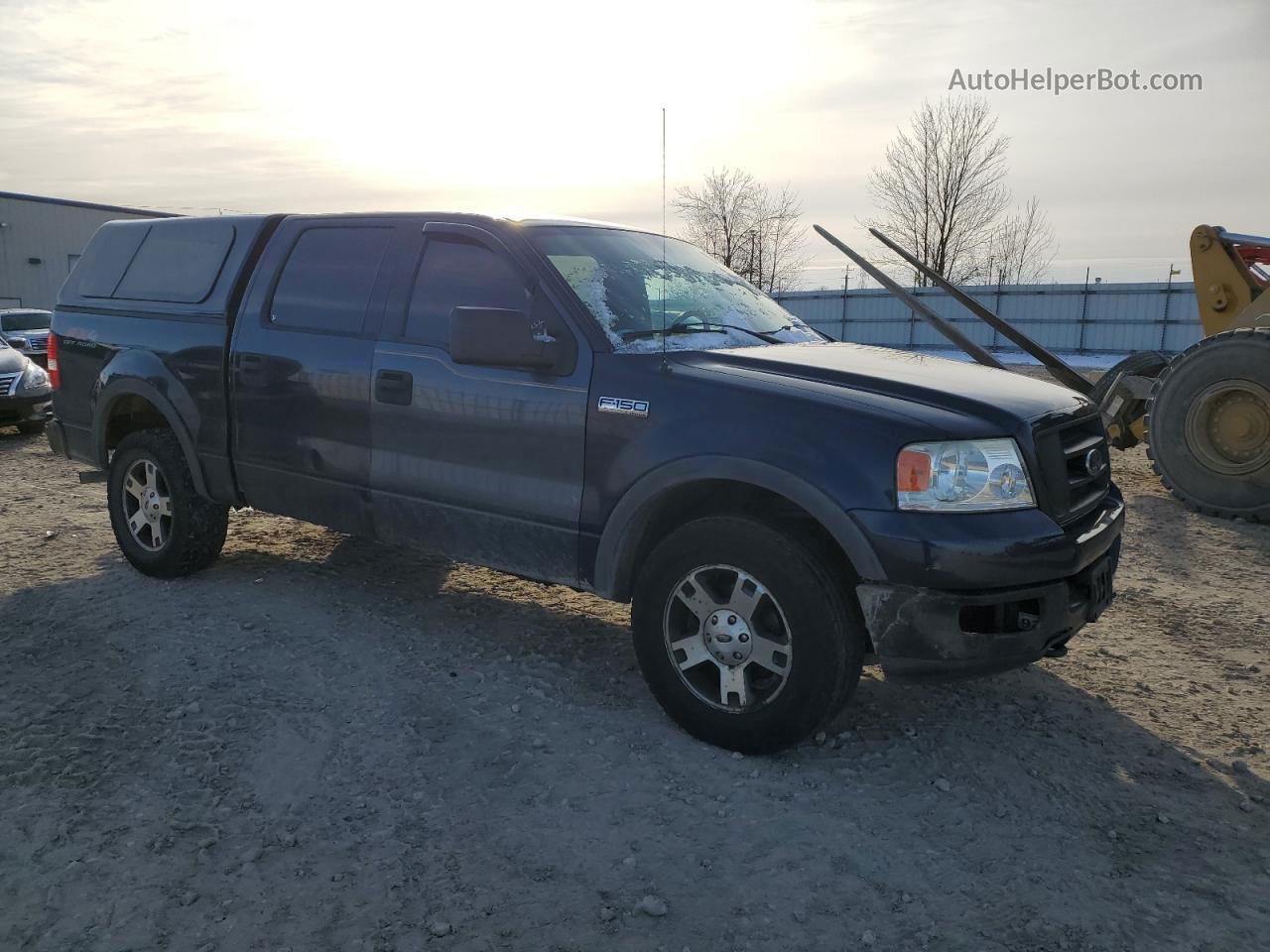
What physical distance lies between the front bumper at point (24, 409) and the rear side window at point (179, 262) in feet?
22.0

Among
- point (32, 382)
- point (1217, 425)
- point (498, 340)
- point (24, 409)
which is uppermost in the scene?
point (498, 340)

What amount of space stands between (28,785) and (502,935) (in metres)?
1.84

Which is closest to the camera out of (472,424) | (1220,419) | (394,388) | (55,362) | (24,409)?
(472,424)

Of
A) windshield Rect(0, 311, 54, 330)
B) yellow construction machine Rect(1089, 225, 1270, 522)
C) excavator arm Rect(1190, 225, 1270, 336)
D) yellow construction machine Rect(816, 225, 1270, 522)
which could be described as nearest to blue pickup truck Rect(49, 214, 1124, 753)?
yellow construction machine Rect(816, 225, 1270, 522)

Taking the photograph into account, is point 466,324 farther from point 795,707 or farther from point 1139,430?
point 1139,430

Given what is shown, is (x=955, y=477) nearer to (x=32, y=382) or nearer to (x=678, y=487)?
(x=678, y=487)

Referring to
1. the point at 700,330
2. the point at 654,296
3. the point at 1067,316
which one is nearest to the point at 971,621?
the point at 700,330

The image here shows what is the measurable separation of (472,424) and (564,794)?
61.6 inches

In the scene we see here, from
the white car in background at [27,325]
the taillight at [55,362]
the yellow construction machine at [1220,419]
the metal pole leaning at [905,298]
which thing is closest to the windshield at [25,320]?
the white car in background at [27,325]

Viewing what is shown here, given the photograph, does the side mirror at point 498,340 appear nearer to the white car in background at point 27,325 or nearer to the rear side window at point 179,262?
the rear side window at point 179,262

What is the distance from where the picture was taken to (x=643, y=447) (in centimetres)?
359

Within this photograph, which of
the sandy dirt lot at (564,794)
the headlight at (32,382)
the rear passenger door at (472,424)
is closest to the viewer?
the sandy dirt lot at (564,794)

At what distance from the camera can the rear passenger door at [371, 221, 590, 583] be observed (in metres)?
3.84

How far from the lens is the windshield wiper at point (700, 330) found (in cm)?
389
